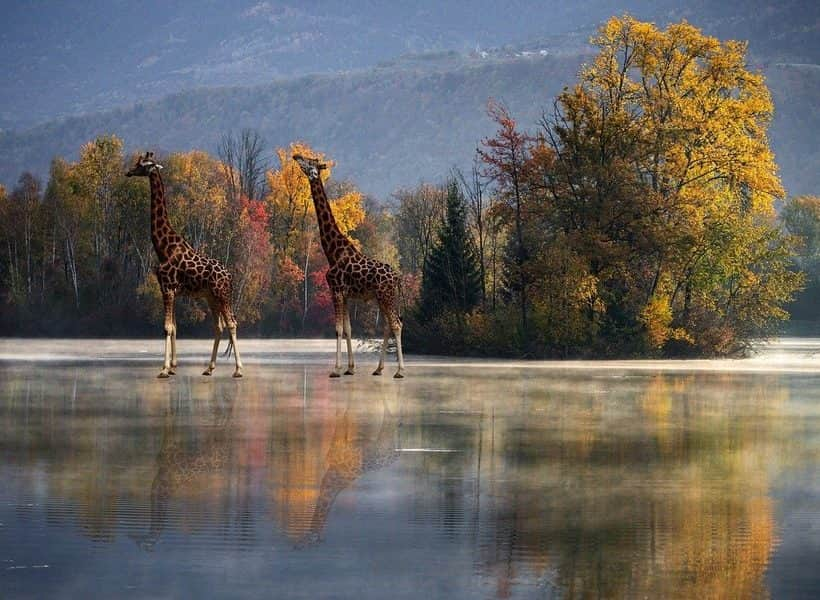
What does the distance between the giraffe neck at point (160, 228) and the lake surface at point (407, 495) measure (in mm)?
6728

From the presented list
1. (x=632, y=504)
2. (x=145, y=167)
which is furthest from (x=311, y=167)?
(x=632, y=504)

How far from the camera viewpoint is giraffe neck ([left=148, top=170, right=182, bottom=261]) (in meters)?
32.1

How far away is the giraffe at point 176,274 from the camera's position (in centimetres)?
3166

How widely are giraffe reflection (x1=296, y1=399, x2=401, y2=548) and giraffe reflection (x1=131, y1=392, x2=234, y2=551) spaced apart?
97 centimetres

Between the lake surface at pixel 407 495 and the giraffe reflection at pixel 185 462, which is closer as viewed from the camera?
the lake surface at pixel 407 495

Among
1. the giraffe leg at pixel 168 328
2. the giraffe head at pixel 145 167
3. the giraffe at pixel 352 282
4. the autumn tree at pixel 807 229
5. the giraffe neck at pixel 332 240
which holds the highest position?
the autumn tree at pixel 807 229

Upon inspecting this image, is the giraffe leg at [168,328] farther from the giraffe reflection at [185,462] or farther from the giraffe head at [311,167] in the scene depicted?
the giraffe reflection at [185,462]

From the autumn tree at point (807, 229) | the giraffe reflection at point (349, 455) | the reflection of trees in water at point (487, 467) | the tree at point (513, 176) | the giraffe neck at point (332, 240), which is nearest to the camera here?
the reflection of trees in water at point (487, 467)

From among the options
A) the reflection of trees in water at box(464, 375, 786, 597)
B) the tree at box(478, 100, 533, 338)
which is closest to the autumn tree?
the tree at box(478, 100, 533, 338)

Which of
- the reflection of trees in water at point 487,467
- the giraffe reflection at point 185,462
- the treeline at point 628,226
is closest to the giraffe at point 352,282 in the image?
the reflection of trees in water at point 487,467

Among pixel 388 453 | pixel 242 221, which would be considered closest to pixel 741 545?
pixel 388 453

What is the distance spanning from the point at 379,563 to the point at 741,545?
2421mm

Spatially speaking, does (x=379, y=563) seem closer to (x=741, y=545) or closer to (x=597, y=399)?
(x=741, y=545)

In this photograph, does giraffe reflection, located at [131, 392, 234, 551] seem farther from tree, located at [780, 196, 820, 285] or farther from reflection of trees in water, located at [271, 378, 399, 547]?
tree, located at [780, 196, 820, 285]
